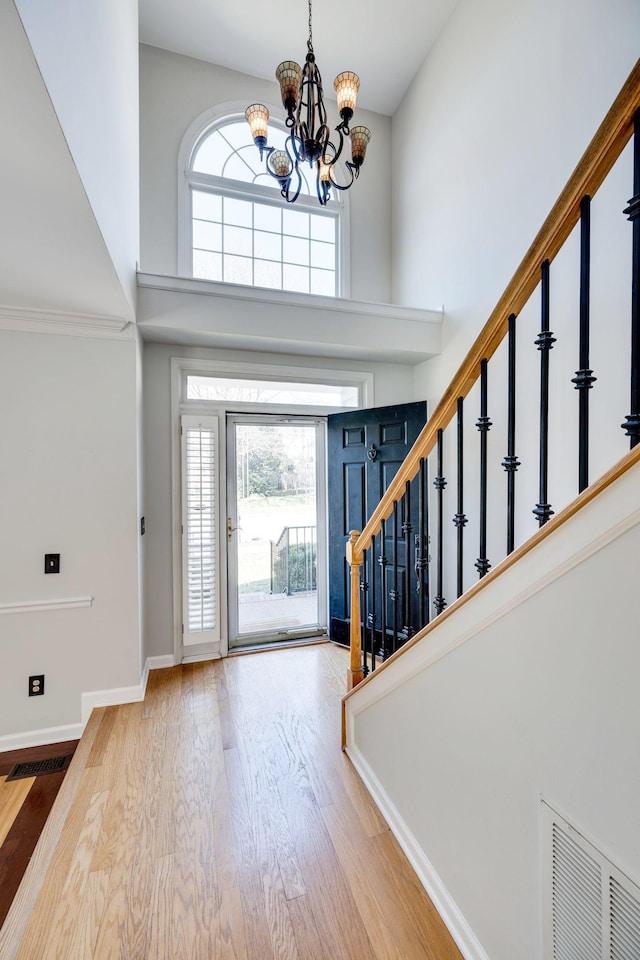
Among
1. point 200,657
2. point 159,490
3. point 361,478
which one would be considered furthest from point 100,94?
→ point 200,657

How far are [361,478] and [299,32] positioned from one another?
3.55 meters

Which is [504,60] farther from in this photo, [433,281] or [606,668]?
[606,668]

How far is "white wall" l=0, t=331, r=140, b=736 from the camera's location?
2428 millimetres

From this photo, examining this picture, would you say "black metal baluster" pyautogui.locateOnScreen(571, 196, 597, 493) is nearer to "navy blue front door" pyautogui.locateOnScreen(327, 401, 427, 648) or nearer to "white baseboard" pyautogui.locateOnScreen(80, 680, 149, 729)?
"navy blue front door" pyautogui.locateOnScreen(327, 401, 427, 648)

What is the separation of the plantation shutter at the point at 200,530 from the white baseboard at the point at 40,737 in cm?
84

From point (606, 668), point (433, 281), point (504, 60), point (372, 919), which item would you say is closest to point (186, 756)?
point (372, 919)

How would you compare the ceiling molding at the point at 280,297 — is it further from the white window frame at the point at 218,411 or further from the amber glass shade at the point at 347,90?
the amber glass shade at the point at 347,90

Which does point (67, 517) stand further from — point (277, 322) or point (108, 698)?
point (277, 322)

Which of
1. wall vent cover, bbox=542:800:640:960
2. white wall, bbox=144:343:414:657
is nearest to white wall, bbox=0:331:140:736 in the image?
white wall, bbox=144:343:414:657

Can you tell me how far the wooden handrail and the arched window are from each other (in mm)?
2958

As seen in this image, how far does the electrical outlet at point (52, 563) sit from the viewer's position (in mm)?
2484

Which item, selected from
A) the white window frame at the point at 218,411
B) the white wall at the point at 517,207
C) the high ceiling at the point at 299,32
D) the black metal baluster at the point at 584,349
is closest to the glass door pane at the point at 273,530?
the white window frame at the point at 218,411

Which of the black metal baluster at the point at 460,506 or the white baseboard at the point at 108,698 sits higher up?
the black metal baluster at the point at 460,506

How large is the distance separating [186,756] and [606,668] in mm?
2090
